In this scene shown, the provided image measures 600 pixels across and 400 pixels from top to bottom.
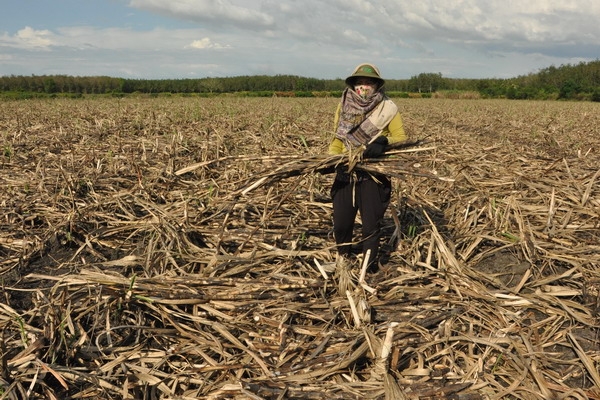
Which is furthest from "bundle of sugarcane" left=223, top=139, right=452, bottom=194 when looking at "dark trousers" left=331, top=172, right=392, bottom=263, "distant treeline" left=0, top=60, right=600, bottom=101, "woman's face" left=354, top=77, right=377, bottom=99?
"distant treeline" left=0, top=60, right=600, bottom=101

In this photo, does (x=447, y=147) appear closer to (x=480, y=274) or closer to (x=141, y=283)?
(x=480, y=274)

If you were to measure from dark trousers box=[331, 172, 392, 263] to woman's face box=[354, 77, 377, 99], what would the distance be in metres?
0.61

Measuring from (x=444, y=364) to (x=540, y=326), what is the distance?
802 mm

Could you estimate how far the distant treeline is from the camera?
3572 centimetres

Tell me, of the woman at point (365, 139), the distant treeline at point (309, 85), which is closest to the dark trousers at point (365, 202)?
the woman at point (365, 139)

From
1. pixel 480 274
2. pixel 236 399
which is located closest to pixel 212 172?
pixel 480 274

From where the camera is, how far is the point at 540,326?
3049 millimetres

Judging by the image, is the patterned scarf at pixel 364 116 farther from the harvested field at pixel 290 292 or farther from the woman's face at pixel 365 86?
the harvested field at pixel 290 292

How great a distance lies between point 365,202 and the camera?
3717 millimetres

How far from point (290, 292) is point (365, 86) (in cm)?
162

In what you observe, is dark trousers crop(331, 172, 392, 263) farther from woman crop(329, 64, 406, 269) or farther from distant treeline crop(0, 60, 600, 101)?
distant treeline crop(0, 60, 600, 101)

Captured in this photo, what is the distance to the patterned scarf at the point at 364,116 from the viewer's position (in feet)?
11.9

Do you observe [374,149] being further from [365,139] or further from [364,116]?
[364,116]

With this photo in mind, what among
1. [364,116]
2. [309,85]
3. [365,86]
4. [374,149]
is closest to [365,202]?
[374,149]
